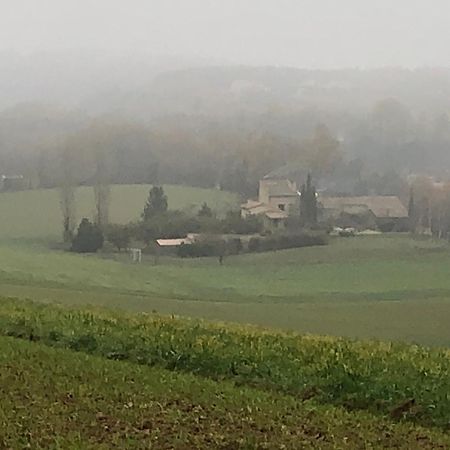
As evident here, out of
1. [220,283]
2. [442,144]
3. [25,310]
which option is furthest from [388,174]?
[25,310]

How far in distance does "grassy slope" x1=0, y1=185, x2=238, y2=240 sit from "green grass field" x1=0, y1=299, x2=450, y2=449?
1285 inches

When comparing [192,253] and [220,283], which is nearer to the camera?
[220,283]

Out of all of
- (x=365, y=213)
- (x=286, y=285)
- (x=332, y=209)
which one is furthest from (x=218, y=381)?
(x=332, y=209)

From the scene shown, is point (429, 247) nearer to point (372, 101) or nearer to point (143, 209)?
point (143, 209)

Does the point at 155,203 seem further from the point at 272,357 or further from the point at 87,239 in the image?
the point at 272,357

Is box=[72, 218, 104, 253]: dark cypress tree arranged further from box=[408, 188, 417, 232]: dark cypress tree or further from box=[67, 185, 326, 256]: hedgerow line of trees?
box=[408, 188, 417, 232]: dark cypress tree

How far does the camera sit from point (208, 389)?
32.3 feet

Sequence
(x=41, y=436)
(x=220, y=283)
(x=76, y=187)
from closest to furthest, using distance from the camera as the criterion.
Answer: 1. (x=41, y=436)
2. (x=220, y=283)
3. (x=76, y=187)

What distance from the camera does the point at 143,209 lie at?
49.5 meters

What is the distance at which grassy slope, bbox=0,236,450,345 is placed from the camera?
78.7 ft

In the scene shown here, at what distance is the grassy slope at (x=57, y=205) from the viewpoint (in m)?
46.5

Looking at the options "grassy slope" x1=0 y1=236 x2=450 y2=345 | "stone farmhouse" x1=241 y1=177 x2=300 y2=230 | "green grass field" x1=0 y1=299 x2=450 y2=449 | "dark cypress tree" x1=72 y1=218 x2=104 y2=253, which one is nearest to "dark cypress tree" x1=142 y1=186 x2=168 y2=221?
"dark cypress tree" x1=72 y1=218 x2=104 y2=253

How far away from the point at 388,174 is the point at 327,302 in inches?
1453

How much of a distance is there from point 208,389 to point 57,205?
4140cm
